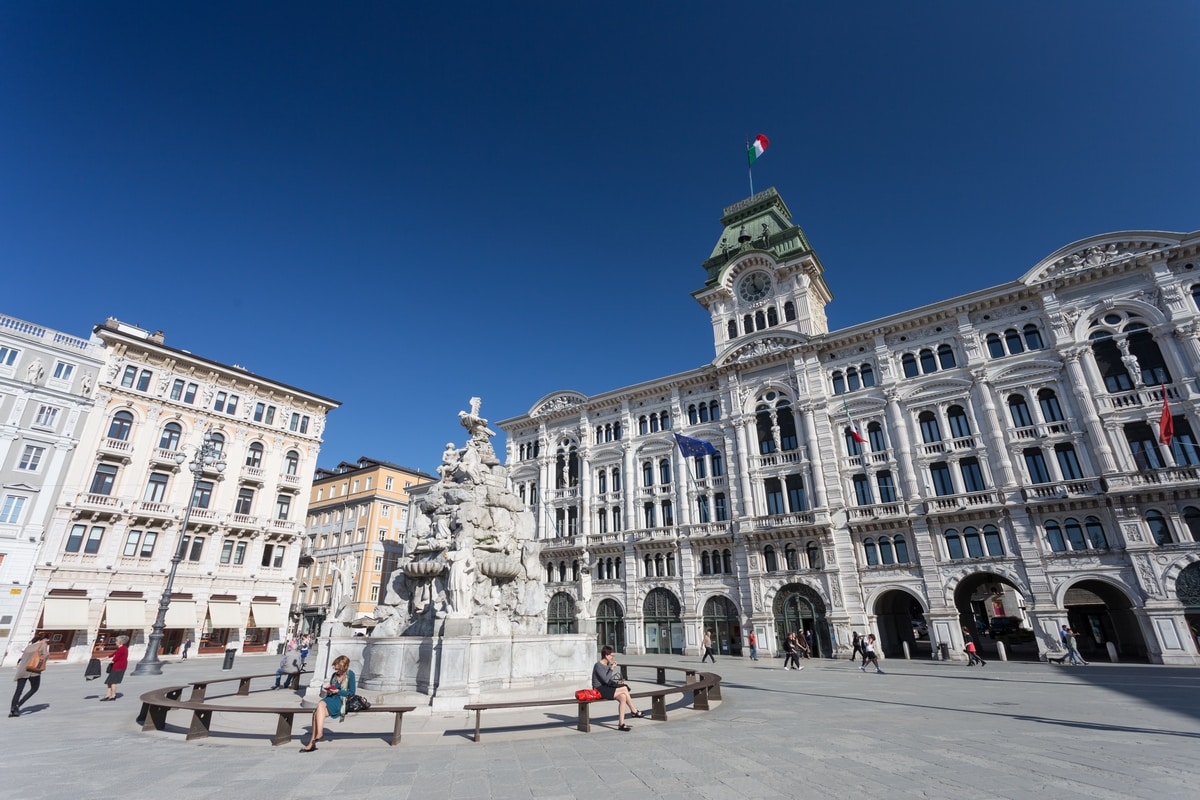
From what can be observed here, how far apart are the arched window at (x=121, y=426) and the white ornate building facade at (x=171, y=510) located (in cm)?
8

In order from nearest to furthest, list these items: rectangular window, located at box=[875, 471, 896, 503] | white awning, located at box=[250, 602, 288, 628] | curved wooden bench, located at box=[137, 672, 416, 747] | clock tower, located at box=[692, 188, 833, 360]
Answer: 1. curved wooden bench, located at box=[137, 672, 416, 747]
2. rectangular window, located at box=[875, 471, 896, 503]
3. white awning, located at box=[250, 602, 288, 628]
4. clock tower, located at box=[692, 188, 833, 360]

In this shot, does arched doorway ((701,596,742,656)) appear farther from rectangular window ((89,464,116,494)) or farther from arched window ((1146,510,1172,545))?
rectangular window ((89,464,116,494))

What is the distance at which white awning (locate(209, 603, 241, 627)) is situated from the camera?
36.4 meters

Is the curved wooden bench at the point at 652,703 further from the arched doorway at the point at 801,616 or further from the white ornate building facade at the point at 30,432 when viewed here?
the white ornate building facade at the point at 30,432

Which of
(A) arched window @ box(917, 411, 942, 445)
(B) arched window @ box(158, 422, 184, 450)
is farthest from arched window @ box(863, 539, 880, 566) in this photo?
(B) arched window @ box(158, 422, 184, 450)

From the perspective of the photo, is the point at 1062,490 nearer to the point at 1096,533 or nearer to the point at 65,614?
the point at 1096,533

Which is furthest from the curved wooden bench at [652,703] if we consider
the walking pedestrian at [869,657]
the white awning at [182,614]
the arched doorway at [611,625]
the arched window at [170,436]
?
the arched window at [170,436]

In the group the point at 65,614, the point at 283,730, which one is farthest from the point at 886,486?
the point at 65,614

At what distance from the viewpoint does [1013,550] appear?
98.6 feet

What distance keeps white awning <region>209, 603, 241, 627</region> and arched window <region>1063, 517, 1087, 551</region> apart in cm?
5130

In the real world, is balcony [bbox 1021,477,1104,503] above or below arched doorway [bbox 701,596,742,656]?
above

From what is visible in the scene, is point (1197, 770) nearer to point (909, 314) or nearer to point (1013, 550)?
point (1013, 550)

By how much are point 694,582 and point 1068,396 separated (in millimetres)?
25465

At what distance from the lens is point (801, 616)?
115 ft
